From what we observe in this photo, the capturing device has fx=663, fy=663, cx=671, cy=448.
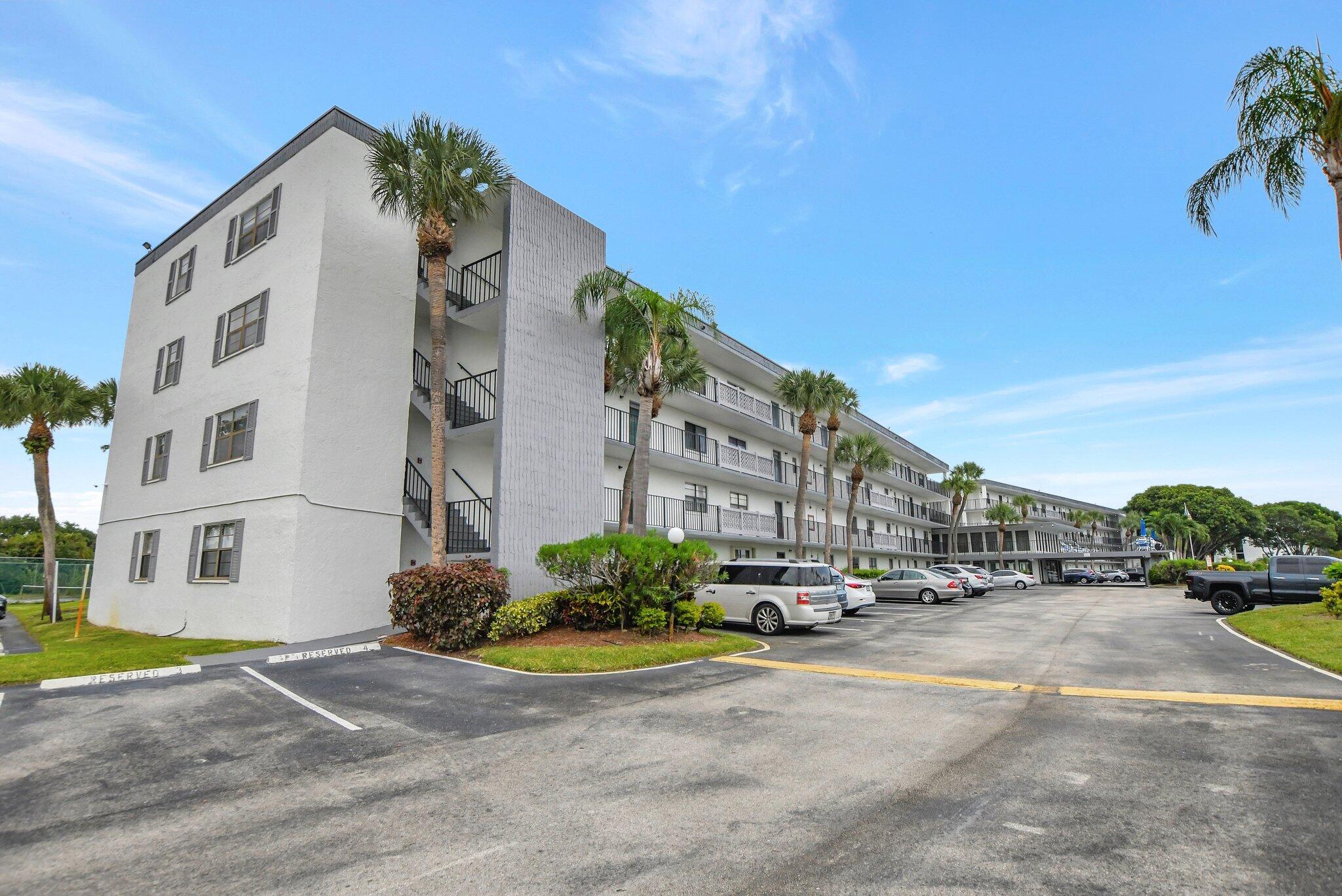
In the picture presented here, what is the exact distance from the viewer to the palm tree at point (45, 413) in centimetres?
2327

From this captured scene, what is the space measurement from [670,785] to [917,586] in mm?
26929

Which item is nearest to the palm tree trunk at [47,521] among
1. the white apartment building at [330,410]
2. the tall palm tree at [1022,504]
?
the white apartment building at [330,410]

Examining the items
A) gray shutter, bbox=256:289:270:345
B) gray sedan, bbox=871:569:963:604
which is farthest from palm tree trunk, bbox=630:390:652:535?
gray sedan, bbox=871:569:963:604

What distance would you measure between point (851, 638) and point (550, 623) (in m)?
6.99

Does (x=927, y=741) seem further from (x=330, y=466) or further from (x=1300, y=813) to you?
(x=330, y=466)

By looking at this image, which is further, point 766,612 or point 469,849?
point 766,612

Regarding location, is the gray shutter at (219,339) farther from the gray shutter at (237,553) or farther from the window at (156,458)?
the gray shutter at (237,553)

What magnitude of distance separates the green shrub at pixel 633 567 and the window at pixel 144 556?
12.1 m

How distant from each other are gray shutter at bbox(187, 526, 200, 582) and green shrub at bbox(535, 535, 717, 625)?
921 centimetres

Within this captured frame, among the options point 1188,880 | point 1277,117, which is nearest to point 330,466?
point 1188,880

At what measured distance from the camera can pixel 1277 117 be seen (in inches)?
525

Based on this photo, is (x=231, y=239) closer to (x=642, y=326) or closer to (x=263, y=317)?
(x=263, y=317)

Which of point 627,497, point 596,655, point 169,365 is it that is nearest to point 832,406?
point 627,497

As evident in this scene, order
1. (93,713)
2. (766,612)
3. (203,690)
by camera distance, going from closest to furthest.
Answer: (93,713) → (203,690) → (766,612)
